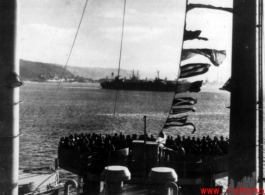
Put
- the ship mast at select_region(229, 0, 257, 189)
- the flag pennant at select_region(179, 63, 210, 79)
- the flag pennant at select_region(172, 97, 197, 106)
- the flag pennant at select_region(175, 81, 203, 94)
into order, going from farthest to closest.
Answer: the flag pennant at select_region(175, 81, 203, 94), the flag pennant at select_region(172, 97, 197, 106), the flag pennant at select_region(179, 63, 210, 79), the ship mast at select_region(229, 0, 257, 189)

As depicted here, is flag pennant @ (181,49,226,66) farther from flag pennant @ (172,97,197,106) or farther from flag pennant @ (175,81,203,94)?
flag pennant @ (172,97,197,106)

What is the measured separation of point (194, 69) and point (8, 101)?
426cm

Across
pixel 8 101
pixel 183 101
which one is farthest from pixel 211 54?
pixel 8 101

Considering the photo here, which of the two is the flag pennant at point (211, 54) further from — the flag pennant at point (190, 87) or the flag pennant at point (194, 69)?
the flag pennant at point (190, 87)

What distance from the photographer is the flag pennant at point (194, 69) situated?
20.3 feet

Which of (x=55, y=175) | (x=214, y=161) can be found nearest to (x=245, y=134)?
(x=214, y=161)

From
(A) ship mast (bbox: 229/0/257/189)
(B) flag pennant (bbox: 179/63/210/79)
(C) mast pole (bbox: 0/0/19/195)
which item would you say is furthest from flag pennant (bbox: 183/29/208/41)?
(C) mast pole (bbox: 0/0/19/195)

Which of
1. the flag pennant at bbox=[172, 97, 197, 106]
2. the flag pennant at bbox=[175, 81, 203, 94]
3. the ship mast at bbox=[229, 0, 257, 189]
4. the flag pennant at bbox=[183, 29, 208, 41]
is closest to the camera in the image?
the ship mast at bbox=[229, 0, 257, 189]

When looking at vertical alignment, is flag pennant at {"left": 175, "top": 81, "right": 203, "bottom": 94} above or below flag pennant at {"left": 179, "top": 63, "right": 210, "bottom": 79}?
below

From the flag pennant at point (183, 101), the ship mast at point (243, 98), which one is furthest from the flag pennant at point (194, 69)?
the ship mast at point (243, 98)

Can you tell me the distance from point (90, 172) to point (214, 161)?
6.94 m

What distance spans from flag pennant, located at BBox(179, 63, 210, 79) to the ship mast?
703 millimetres

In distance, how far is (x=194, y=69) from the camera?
6.19 metres

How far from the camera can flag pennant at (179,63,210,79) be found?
619 cm
